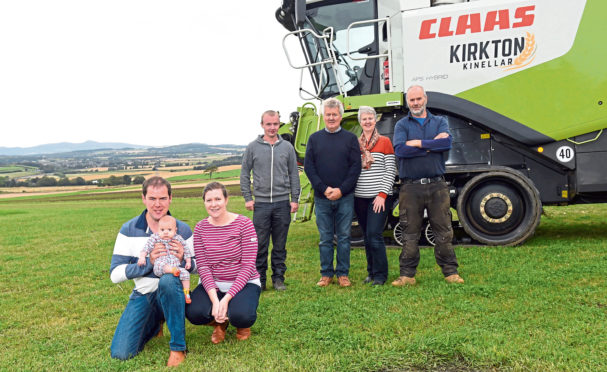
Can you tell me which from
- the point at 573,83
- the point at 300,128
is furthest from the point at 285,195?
the point at 573,83

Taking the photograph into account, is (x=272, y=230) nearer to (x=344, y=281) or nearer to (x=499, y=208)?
(x=344, y=281)

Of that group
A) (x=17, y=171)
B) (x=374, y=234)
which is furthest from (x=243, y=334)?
(x=17, y=171)

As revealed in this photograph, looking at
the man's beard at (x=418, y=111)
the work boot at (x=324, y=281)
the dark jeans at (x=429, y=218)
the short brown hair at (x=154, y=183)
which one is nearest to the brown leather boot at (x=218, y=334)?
the short brown hair at (x=154, y=183)

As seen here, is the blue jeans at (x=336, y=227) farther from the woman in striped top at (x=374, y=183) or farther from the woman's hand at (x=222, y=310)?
the woman's hand at (x=222, y=310)

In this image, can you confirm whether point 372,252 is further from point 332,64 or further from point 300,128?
point 332,64

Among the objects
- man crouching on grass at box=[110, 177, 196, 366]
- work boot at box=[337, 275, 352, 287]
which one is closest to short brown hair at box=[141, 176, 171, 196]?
man crouching on grass at box=[110, 177, 196, 366]

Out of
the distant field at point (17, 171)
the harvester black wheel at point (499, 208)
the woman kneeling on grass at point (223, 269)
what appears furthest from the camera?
the distant field at point (17, 171)

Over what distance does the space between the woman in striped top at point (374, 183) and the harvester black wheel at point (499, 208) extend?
2472mm

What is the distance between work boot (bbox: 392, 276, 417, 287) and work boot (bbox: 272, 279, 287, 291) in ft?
3.91

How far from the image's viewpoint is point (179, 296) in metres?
3.53

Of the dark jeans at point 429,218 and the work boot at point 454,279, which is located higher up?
the dark jeans at point 429,218

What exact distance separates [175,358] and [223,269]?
74 centimetres

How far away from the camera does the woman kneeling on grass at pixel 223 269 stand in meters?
3.73

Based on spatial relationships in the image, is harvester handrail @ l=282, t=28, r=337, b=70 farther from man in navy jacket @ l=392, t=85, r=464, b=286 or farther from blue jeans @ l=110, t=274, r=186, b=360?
blue jeans @ l=110, t=274, r=186, b=360
